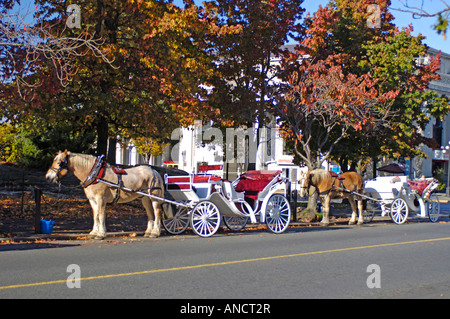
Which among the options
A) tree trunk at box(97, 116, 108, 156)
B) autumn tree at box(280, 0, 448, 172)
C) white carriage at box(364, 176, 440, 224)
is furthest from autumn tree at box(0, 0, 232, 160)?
white carriage at box(364, 176, 440, 224)

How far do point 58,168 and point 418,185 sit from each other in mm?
14710

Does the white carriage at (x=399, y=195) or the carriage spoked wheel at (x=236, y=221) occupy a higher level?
the white carriage at (x=399, y=195)

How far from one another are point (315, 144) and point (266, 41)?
253 inches

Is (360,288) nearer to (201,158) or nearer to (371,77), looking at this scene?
(371,77)

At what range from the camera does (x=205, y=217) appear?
15.4 meters

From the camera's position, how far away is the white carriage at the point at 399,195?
21.7 metres

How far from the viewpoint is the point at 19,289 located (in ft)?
26.0

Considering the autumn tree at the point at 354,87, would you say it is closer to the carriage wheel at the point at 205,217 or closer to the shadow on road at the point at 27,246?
the carriage wheel at the point at 205,217

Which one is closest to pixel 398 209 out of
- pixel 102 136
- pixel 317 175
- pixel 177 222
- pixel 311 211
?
pixel 311 211

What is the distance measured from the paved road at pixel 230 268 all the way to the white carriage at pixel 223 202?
2.44 ft

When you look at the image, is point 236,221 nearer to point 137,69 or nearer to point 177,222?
point 177,222

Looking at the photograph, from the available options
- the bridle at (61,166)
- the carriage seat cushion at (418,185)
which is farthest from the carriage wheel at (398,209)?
the bridle at (61,166)

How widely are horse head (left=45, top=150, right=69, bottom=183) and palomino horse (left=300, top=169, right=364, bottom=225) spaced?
809cm

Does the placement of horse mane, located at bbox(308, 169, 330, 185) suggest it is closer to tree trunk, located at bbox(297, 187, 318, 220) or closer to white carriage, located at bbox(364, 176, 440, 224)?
white carriage, located at bbox(364, 176, 440, 224)
